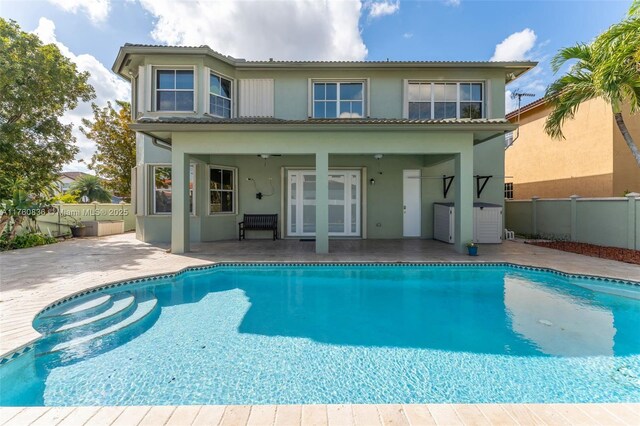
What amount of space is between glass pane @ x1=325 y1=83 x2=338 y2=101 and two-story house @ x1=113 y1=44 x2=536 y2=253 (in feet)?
0.14

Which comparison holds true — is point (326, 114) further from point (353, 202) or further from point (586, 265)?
point (586, 265)

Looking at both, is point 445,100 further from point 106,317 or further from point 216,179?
Result: point 106,317

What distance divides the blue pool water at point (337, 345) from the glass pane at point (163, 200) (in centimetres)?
588

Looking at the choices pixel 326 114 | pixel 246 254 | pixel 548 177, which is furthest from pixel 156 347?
pixel 548 177

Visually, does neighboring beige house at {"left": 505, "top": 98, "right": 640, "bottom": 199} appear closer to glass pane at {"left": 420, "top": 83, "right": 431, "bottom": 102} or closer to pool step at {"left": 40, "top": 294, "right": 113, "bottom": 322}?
glass pane at {"left": 420, "top": 83, "right": 431, "bottom": 102}

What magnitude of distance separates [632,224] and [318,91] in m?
12.2

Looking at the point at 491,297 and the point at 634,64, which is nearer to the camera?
the point at 491,297

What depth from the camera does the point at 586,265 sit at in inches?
312

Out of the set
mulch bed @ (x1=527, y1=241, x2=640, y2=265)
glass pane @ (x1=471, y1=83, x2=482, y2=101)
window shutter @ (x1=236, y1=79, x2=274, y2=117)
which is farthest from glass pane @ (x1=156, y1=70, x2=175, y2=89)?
mulch bed @ (x1=527, y1=241, x2=640, y2=265)

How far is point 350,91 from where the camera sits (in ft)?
41.5

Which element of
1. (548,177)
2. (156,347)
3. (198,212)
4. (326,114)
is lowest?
(156,347)

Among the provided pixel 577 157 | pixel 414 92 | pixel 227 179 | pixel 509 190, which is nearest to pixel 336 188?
pixel 227 179

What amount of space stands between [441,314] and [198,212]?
9.71 m

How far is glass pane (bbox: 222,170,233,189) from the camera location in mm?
→ 12523
